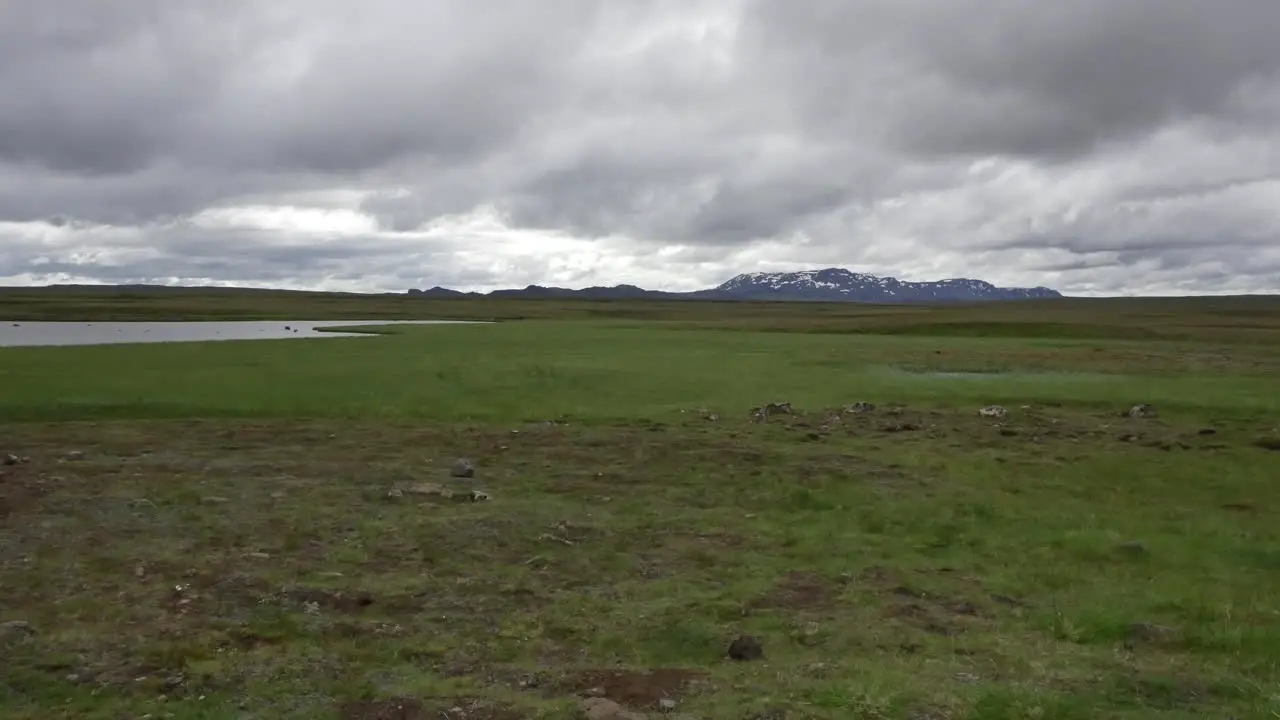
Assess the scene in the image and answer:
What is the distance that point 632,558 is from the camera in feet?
46.1

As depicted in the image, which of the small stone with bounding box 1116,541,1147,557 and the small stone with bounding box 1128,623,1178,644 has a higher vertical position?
the small stone with bounding box 1128,623,1178,644

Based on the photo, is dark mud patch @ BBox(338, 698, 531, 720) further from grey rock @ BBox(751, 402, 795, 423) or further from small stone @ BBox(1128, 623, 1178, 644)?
grey rock @ BBox(751, 402, 795, 423)

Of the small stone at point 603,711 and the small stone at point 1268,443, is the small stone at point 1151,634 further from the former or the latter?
the small stone at point 1268,443

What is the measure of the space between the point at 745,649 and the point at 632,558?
4.19 m

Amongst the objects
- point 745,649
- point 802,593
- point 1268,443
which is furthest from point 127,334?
point 745,649

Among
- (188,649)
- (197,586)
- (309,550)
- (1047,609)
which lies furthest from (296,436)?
(1047,609)

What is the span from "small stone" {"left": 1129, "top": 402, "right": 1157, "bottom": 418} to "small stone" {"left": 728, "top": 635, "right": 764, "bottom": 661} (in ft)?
80.2

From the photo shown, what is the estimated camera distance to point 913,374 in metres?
44.1

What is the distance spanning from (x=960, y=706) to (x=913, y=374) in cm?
3708

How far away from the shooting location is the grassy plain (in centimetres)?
905

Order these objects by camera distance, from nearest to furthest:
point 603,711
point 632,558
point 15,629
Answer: point 603,711
point 15,629
point 632,558

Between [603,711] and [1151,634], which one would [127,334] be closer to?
[603,711]

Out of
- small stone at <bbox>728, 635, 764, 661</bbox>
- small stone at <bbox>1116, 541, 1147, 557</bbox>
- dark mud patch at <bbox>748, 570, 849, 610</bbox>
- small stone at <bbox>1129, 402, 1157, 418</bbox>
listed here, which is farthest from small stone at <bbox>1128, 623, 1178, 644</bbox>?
small stone at <bbox>1129, 402, 1157, 418</bbox>

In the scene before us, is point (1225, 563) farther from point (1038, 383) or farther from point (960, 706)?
point (1038, 383)
